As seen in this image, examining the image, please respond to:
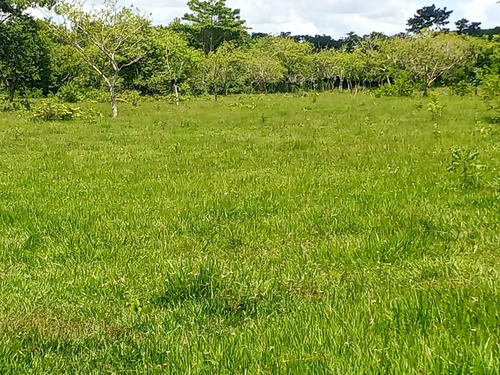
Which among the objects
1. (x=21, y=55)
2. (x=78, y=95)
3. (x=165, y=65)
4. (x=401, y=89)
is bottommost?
(x=78, y=95)

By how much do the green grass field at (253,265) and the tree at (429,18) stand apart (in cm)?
11104

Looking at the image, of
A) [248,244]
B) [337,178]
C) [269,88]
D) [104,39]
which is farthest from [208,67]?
[248,244]

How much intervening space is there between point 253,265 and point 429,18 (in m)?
122

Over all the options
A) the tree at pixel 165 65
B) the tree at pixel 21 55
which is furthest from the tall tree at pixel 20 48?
the tree at pixel 165 65

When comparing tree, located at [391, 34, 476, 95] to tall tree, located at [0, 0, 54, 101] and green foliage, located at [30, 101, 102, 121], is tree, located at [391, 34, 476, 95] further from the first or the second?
tall tree, located at [0, 0, 54, 101]

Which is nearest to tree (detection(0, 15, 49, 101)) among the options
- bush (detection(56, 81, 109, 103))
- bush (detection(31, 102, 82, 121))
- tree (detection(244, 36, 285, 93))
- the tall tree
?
the tall tree

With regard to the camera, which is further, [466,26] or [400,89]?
[466,26]

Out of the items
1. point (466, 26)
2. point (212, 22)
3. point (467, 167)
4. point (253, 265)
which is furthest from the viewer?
point (466, 26)

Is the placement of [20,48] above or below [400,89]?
above

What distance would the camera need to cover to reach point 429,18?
111 meters

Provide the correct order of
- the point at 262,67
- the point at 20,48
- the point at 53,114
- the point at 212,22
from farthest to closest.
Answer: the point at 212,22 → the point at 262,67 → the point at 20,48 → the point at 53,114

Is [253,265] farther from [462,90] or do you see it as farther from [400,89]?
[400,89]

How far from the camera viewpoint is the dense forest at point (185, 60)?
2962cm

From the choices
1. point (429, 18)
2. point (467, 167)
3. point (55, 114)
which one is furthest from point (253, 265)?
point (429, 18)
